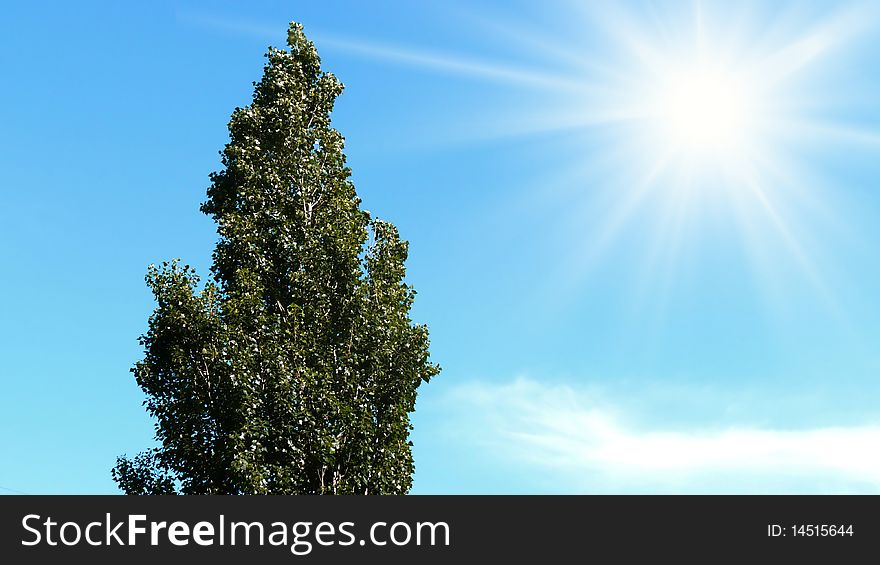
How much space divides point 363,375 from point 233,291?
452cm

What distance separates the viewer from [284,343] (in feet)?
78.8

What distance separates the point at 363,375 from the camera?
81.4 feet

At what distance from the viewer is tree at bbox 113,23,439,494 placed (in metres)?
23.2

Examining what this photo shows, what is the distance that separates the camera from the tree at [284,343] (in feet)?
76.0

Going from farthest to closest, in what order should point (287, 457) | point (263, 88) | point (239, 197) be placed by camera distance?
1. point (263, 88)
2. point (239, 197)
3. point (287, 457)
